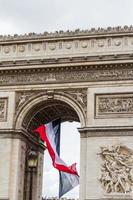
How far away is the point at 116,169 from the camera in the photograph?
84.3ft

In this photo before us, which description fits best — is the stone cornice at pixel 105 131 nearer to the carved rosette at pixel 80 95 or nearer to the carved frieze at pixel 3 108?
the carved rosette at pixel 80 95

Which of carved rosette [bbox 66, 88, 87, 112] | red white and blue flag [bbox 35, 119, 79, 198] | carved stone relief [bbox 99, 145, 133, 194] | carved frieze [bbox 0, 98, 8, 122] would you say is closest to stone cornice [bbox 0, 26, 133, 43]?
carved rosette [bbox 66, 88, 87, 112]

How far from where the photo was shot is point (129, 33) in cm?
2719

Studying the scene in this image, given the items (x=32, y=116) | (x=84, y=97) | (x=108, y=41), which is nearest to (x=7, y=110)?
(x=32, y=116)

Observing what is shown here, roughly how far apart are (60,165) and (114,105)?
4.14 meters

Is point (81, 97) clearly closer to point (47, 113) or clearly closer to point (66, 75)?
point (66, 75)

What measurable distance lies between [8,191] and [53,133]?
405 centimetres

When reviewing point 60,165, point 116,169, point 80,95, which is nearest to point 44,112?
point 60,165

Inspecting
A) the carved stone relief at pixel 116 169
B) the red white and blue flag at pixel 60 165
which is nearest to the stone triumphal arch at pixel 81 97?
the carved stone relief at pixel 116 169

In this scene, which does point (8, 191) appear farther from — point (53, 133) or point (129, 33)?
point (129, 33)

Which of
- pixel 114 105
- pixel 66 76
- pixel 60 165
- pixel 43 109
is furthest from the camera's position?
pixel 43 109

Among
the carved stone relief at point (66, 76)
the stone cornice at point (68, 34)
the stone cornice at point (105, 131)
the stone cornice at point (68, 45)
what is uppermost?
the stone cornice at point (68, 34)

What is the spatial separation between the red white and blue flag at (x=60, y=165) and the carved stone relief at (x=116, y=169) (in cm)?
281

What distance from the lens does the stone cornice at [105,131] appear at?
2600 centimetres
